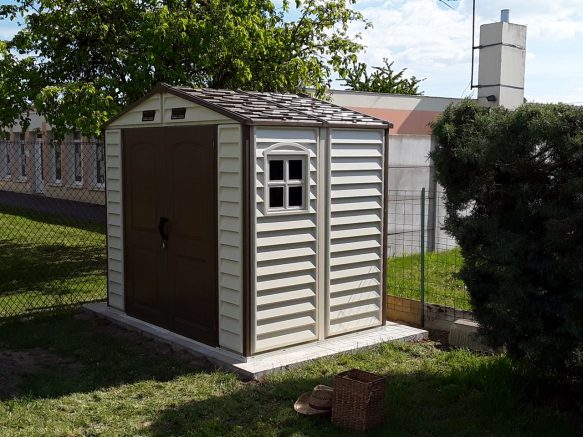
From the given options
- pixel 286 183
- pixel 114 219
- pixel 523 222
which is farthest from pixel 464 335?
pixel 114 219

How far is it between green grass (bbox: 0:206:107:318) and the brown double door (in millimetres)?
1960

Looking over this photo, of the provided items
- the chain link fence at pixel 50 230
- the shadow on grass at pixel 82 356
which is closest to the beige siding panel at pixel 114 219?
the shadow on grass at pixel 82 356

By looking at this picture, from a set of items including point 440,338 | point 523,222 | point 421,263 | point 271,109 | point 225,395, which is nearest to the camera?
point 523,222

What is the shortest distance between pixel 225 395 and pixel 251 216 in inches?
62.0

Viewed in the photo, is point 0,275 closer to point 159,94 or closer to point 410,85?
point 159,94

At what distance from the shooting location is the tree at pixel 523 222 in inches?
188

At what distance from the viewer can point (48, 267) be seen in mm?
11906

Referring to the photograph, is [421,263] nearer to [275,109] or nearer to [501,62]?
[275,109]

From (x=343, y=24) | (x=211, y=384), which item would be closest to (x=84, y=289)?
(x=211, y=384)

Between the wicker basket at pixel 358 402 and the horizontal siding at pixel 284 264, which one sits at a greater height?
the horizontal siding at pixel 284 264

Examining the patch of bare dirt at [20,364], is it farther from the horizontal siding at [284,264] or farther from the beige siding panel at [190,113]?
the beige siding panel at [190,113]

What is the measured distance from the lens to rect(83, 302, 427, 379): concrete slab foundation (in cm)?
627

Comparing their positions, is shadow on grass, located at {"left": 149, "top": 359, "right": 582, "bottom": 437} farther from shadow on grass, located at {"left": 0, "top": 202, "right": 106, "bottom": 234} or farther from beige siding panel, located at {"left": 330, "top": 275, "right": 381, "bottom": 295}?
shadow on grass, located at {"left": 0, "top": 202, "right": 106, "bottom": 234}

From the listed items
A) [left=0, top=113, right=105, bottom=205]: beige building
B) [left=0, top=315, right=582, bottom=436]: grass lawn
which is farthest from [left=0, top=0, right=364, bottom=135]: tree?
[left=0, top=113, right=105, bottom=205]: beige building
